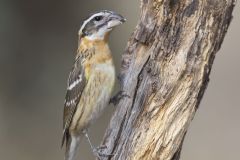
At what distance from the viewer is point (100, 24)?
7.89 m

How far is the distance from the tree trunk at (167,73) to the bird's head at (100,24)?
0.70 m

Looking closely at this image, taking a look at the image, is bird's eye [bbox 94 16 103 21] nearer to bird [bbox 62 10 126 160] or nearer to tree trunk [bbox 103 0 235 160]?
bird [bbox 62 10 126 160]

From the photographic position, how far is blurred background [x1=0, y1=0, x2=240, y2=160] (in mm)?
13617

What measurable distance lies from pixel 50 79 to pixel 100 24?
22.6 ft

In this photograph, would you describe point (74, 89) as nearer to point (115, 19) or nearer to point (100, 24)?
point (100, 24)

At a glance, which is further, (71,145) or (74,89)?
(71,145)

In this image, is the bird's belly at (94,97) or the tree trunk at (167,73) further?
the bird's belly at (94,97)

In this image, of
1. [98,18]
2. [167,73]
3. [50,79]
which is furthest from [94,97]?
[50,79]

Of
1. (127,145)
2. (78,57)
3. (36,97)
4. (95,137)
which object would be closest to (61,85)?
(36,97)

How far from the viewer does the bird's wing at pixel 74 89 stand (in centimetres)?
814

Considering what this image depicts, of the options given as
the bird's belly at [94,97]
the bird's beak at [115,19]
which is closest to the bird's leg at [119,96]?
the bird's belly at [94,97]

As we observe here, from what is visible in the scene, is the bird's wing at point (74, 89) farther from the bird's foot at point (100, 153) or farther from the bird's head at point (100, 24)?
the bird's foot at point (100, 153)

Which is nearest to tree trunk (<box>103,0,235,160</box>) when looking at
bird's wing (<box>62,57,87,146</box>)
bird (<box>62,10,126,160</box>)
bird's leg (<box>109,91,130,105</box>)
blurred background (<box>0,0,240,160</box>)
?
bird's leg (<box>109,91,130,105</box>)

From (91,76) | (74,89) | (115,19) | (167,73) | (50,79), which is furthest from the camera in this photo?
(50,79)
